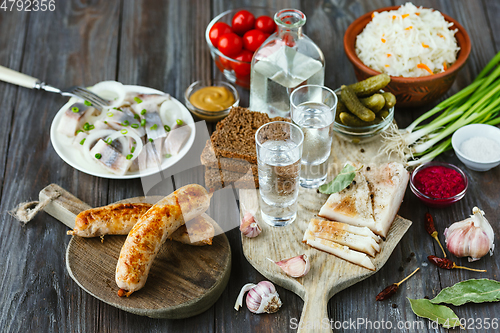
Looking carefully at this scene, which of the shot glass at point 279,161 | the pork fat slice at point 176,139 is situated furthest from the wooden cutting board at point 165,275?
the pork fat slice at point 176,139

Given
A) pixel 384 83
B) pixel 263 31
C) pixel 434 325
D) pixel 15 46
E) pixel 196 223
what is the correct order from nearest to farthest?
pixel 434 325 → pixel 196 223 → pixel 384 83 → pixel 263 31 → pixel 15 46

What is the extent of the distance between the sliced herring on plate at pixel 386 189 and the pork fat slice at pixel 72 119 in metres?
1.95

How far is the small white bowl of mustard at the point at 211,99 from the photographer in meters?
3.44

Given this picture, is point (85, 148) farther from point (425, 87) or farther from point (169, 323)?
point (425, 87)

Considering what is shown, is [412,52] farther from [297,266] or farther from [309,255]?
[297,266]

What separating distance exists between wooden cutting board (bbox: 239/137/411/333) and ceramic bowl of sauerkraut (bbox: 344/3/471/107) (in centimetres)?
106

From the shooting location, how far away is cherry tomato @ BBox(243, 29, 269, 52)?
11.8ft

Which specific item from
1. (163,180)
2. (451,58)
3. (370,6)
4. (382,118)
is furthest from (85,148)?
(370,6)

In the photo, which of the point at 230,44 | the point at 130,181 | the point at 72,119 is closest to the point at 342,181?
the point at 130,181

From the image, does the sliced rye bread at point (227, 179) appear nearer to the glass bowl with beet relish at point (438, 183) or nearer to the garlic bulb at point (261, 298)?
the garlic bulb at point (261, 298)

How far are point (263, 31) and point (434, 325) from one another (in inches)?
97.2

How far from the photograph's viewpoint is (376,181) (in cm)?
273

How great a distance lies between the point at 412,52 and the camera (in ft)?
10.9

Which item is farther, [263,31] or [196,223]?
[263,31]
